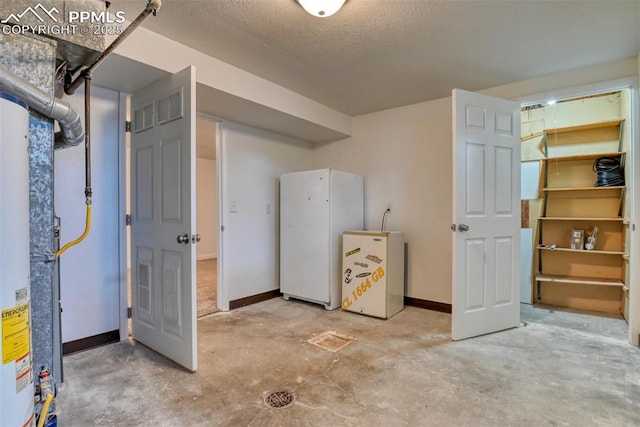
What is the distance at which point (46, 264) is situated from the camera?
1.40 m

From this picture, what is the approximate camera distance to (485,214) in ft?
9.17

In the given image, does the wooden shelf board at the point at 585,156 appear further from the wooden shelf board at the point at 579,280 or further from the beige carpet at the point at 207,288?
the beige carpet at the point at 207,288

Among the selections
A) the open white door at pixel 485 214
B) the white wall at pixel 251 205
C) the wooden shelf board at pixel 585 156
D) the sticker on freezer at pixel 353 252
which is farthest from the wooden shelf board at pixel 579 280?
the white wall at pixel 251 205

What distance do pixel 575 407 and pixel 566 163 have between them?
2.96 metres

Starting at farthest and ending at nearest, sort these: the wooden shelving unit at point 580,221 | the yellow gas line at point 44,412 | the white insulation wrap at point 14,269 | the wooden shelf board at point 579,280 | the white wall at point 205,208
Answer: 1. the white wall at point 205,208
2. the wooden shelving unit at point 580,221
3. the wooden shelf board at point 579,280
4. the yellow gas line at point 44,412
5. the white insulation wrap at point 14,269

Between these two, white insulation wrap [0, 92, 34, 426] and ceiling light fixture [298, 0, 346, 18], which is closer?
white insulation wrap [0, 92, 34, 426]

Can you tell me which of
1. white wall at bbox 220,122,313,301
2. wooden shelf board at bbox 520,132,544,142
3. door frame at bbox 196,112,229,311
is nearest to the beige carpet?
door frame at bbox 196,112,229,311

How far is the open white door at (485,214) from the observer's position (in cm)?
267

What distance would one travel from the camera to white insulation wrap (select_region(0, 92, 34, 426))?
103cm

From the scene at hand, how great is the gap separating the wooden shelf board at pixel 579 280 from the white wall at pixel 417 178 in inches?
46.8

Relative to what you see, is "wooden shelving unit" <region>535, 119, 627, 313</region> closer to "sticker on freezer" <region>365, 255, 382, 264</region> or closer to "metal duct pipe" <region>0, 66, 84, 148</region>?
"sticker on freezer" <region>365, 255, 382, 264</region>

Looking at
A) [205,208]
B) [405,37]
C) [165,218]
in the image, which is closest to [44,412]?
[165,218]

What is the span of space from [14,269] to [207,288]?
11.5ft

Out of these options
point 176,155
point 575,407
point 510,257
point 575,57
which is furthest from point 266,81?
point 575,407
